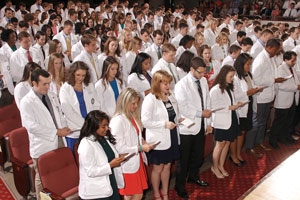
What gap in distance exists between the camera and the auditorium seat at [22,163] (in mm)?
3943

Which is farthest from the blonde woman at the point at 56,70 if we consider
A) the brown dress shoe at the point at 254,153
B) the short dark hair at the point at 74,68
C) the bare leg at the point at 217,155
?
the brown dress shoe at the point at 254,153

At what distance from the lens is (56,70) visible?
477 cm

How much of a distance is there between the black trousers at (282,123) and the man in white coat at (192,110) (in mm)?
1908

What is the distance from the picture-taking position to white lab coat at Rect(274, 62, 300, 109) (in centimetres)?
552

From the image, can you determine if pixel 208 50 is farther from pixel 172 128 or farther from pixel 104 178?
pixel 104 178

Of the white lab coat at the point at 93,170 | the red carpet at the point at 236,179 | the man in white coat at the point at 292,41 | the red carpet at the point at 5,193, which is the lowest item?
the red carpet at the point at 236,179

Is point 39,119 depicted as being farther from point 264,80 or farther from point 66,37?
point 66,37

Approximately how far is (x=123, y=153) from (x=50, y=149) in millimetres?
928

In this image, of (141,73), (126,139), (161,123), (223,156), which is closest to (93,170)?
(126,139)

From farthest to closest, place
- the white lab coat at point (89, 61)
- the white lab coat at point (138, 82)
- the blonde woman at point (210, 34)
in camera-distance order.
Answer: the blonde woman at point (210, 34) < the white lab coat at point (89, 61) < the white lab coat at point (138, 82)

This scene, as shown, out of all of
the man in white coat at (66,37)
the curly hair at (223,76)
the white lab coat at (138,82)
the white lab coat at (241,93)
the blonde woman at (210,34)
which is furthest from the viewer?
the blonde woman at (210,34)

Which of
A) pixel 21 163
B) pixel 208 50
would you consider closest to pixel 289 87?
pixel 208 50

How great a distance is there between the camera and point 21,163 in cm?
395

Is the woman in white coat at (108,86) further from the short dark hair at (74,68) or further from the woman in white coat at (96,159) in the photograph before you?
the woman in white coat at (96,159)
